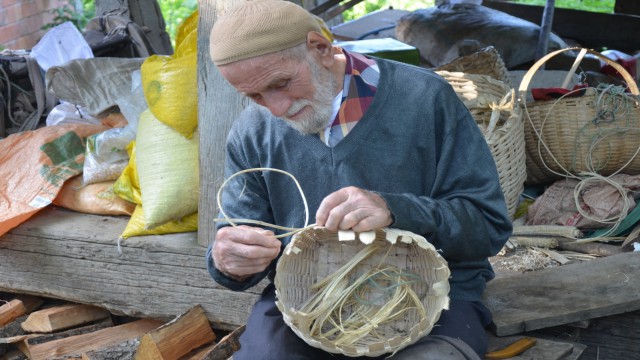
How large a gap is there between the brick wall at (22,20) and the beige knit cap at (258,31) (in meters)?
5.91

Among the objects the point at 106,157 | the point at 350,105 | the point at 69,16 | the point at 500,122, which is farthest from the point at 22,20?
the point at 350,105

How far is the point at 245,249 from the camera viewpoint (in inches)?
85.7

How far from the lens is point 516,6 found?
8359mm

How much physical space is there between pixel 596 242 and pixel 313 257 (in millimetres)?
1709

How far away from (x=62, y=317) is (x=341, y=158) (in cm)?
212

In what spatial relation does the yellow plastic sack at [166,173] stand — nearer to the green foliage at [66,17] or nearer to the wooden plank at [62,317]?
the wooden plank at [62,317]

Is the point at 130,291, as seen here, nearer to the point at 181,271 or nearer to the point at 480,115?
the point at 181,271

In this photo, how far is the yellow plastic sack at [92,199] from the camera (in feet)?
12.9

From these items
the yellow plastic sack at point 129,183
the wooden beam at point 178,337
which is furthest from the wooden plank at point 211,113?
the yellow plastic sack at point 129,183

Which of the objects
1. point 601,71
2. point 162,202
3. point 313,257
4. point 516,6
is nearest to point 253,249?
point 313,257

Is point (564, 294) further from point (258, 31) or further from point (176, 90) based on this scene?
point (176, 90)

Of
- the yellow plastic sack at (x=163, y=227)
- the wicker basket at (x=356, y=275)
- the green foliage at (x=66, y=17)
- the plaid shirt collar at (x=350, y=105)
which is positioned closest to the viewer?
the wicker basket at (x=356, y=275)

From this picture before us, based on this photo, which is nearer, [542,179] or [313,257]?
[313,257]

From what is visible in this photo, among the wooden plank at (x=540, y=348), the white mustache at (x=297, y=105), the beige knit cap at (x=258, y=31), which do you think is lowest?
the wooden plank at (x=540, y=348)
